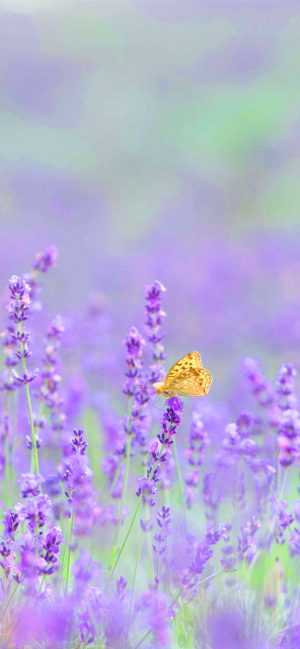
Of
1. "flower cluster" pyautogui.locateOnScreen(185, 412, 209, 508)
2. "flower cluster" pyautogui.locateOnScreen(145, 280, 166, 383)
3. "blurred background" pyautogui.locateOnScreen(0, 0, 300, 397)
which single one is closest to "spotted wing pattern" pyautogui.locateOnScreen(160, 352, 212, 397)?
"flower cluster" pyautogui.locateOnScreen(145, 280, 166, 383)

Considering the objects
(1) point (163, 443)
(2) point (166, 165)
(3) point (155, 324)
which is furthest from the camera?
(2) point (166, 165)

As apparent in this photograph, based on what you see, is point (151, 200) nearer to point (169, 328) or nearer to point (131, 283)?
point (131, 283)

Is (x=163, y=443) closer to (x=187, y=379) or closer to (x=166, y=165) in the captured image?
(x=187, y=379)

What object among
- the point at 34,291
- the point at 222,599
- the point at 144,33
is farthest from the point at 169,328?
the point at 144,33

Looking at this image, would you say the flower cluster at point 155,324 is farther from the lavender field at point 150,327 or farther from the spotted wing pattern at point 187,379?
the spotted wing pattern at point 187,379

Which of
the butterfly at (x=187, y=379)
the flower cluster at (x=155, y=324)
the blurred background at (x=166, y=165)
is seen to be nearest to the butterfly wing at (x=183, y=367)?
the butterfly at (x=187, y=379)

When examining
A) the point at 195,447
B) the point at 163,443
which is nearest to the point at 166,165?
the point at 195,447

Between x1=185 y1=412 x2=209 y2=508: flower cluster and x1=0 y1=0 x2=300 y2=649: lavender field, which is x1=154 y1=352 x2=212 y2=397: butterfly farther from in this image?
x1=185 y1=412 x2=209 y2=508: flower cluster
